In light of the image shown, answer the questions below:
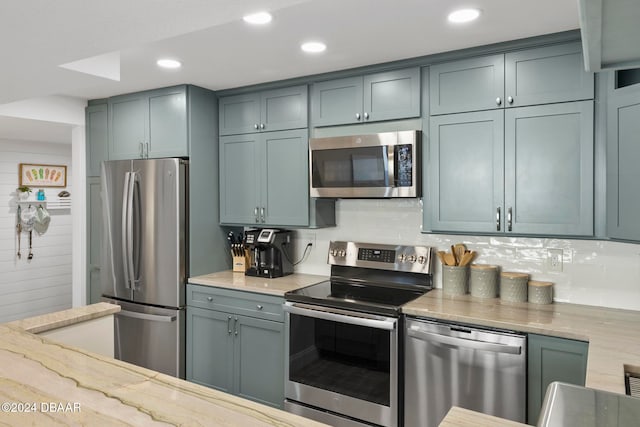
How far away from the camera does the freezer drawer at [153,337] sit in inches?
131

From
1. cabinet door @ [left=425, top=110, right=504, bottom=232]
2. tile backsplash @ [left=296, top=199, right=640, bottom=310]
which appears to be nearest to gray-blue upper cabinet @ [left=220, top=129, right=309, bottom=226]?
tile backsplash @ [left=296, top=199, right=640, bottom=310]

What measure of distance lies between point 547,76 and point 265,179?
6.40 feet

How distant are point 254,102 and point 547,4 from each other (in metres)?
2.06

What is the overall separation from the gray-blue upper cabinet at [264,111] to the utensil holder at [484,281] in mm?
1512

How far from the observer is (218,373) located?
128 inches

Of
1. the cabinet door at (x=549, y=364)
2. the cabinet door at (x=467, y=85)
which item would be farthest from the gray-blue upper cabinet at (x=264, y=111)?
the cabinet door at (x=549, y=364)

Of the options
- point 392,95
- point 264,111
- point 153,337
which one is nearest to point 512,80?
point 392,95

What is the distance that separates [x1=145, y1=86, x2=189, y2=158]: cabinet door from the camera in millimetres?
3387

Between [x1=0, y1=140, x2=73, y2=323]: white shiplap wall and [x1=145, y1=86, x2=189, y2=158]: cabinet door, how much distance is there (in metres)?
2.13

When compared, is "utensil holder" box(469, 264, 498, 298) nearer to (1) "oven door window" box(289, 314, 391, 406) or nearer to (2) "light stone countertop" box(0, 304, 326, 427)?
(1) "oven door window" box(289, 314, 391, 406)

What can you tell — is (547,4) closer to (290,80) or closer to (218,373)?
(290,80)

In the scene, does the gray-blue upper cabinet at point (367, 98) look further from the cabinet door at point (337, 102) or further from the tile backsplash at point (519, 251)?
the tile backsplash at point (519, 251)

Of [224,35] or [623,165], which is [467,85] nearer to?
[623,165]

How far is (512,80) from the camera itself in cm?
248
